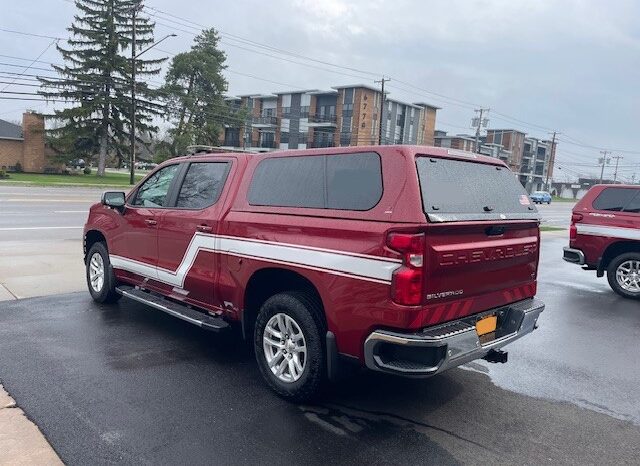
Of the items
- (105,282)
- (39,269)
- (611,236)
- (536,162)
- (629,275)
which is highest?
(536,162)

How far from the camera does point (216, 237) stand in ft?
15.3

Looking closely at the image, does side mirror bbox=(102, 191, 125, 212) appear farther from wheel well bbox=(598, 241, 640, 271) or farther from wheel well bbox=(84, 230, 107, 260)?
wheel well bbox=(598, 241, 640, 271)

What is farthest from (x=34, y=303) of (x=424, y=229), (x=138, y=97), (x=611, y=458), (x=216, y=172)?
(x=138, y=97)

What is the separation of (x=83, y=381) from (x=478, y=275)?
322cm

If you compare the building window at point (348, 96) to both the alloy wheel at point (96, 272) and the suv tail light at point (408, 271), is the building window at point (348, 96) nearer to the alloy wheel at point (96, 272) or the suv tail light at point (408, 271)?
the alloy wheel at point (96, 272)

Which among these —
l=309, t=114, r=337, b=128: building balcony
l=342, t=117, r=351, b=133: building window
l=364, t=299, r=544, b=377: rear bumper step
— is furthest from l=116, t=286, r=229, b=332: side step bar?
l=309, t=114, r=337, b=128: building balcony

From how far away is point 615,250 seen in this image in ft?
29.1

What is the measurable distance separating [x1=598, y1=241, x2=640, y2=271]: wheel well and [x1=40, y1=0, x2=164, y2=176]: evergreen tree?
44.6 m

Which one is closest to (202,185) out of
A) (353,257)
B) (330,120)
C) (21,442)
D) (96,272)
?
(353,257)

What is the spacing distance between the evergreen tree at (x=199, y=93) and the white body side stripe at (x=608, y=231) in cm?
4604

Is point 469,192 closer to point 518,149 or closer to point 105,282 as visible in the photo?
point 105,282

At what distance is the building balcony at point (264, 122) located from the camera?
7006 cm

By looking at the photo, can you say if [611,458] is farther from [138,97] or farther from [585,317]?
[138,97]

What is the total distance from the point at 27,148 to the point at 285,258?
48855 mm
